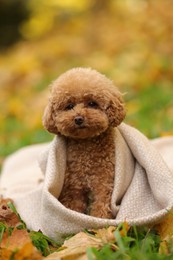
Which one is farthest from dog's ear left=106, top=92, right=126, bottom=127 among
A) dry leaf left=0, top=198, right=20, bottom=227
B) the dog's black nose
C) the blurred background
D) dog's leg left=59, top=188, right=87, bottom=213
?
the blurred background

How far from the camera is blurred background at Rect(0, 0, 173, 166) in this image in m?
5.70

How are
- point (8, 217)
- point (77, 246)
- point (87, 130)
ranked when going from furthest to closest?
1. point (8, 217)
2. point (87, 130)
3. point (77, 246)

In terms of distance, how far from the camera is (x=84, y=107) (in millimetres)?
2459

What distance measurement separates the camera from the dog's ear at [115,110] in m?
2.45

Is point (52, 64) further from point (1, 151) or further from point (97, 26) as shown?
point (1, 151)

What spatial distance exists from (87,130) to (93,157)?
19 centimetres

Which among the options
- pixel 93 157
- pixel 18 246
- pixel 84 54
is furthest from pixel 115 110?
pixel 84 54

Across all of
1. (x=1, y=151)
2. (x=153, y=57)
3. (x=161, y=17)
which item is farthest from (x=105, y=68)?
(x=1, y=151)

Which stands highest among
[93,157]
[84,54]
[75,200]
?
[84,54]

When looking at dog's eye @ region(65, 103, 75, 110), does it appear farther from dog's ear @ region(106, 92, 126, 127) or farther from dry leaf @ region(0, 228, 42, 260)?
dry leaf @ region(0, 228, 42, 260)

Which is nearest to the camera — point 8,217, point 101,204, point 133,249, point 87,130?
point 133,249

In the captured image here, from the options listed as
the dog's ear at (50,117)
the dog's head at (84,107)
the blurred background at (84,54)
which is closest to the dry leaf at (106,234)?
the dog's head at (84,107)

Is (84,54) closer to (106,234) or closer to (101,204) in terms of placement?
Result: (101,204)

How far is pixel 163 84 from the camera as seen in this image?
6559mm
